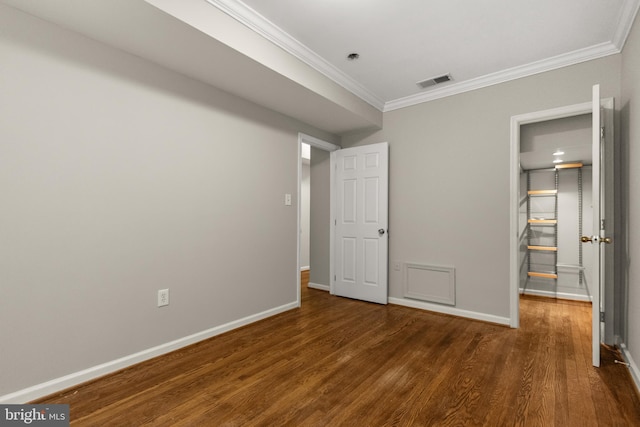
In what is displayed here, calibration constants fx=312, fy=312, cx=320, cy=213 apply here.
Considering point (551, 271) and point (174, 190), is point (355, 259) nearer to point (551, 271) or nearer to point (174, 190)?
point (174, 190)

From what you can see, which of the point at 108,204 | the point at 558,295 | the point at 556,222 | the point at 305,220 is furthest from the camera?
the point at 305,220

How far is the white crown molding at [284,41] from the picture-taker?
2197 millimetres

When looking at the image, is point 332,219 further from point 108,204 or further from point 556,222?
point 556,222

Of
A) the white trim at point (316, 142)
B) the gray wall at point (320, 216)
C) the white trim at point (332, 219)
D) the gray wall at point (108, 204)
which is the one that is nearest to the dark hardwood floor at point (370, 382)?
the gray wall at point (108, 204)

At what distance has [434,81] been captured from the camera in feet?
11.2

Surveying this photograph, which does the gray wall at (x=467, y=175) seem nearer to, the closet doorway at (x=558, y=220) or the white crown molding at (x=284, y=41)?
the closet doorway at (x=558, y=220)

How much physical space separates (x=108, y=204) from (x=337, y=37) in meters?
2.21

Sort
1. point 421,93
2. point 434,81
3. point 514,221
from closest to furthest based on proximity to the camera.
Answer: point 514,221, point 434,81, point 421,93

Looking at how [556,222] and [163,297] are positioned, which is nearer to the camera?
[163,297]

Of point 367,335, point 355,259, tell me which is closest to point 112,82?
point 367,335

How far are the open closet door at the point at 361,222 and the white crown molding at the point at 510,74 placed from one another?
2.04ft

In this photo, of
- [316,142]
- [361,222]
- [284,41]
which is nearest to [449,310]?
[361,222]

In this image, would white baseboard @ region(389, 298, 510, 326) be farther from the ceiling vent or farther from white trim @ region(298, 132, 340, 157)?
the ceiling vent

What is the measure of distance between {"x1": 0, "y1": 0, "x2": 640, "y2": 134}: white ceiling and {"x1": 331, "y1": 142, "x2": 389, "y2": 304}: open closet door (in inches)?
41.0
